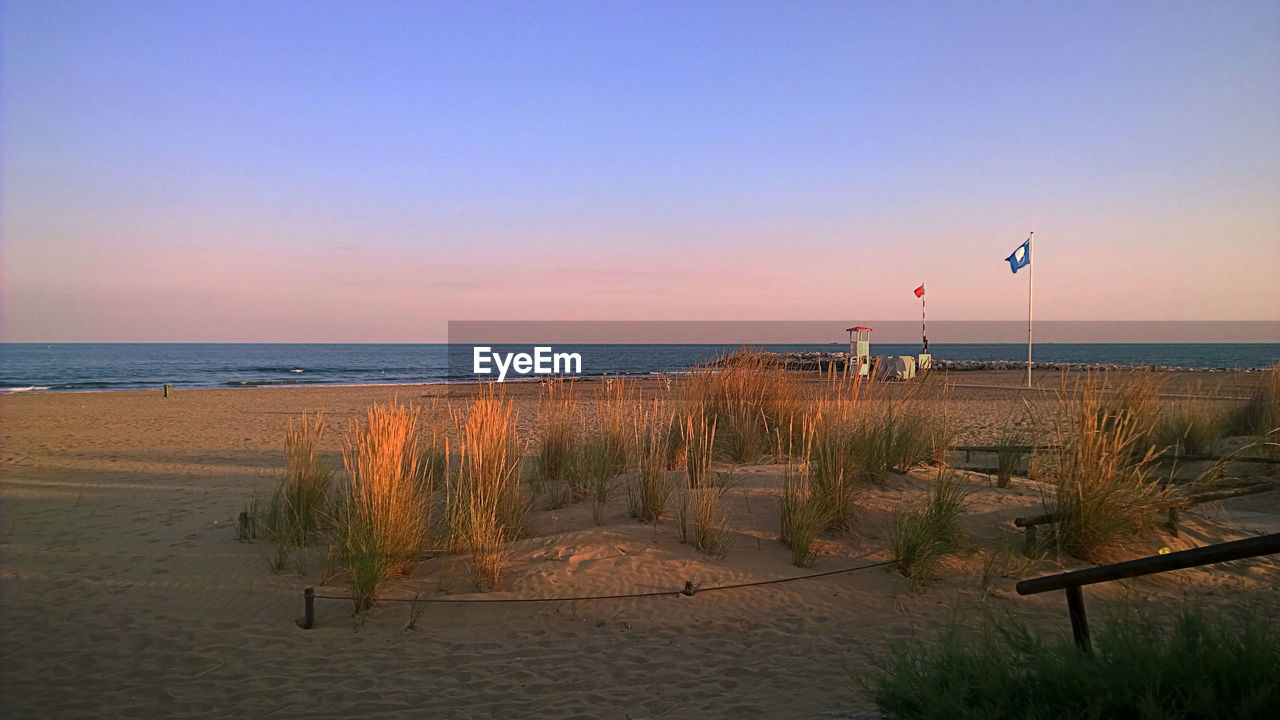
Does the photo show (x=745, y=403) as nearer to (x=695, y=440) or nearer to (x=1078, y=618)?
(x=695, y=440)

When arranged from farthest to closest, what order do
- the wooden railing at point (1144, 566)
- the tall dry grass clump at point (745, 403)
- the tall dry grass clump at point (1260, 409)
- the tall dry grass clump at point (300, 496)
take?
the tall dry grass clump at point (1260, 409) → the tall dry grass clump at point (745, 403) → the tall dry grass clump at point (300, 496) → the wooden railing at point (1144, 566)

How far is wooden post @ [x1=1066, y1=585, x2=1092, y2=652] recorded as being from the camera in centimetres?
256

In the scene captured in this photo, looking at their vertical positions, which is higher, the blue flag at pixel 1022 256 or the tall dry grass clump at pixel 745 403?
the blue flag at pixel 1022 256

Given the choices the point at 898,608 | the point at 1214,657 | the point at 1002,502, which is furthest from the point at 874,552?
the point at 1214,657

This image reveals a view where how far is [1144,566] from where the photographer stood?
2.29 meters

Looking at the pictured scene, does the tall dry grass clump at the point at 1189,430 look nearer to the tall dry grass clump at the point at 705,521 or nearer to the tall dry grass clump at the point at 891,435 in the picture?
the tall dry grass clump at the point at 891,435

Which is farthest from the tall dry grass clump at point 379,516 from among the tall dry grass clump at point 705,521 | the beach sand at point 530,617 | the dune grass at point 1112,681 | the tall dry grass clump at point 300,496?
the dune grass at point 1112,681

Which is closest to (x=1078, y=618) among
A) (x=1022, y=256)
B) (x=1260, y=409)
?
(x=1260, y=409)

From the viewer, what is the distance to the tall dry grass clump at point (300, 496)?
6.00 m

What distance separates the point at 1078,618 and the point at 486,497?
3.96m

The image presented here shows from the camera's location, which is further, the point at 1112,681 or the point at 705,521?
Answer: the point at 705,521

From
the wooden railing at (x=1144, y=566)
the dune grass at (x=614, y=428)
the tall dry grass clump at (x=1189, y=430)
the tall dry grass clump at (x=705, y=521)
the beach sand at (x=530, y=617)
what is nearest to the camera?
the wooden railing at (x=1144, y=566)

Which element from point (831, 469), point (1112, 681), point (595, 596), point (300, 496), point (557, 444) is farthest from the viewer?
point (557, 444)

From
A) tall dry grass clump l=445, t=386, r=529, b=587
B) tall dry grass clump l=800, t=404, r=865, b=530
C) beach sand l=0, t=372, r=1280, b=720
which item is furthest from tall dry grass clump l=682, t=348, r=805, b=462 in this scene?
tall dry grass clump l=445, t=386, r=529, b=587
